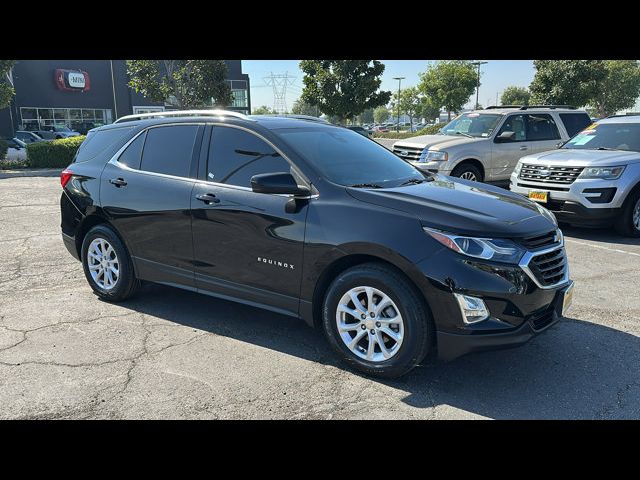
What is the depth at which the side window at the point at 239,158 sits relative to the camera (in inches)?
161

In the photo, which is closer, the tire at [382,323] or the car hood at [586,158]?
the tire at [382,323]

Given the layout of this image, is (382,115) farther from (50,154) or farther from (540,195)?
(540,195)

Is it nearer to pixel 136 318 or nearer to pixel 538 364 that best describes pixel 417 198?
pixel 538 364

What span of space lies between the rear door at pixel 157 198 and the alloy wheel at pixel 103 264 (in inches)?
11.3

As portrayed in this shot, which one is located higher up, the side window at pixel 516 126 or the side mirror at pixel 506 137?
the side window at pixel 516 126

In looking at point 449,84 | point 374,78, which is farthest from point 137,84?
point 449,84

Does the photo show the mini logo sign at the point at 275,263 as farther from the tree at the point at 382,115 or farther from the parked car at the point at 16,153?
the tree at the point at 382,115

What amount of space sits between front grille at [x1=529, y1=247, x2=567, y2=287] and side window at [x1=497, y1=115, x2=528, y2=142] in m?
7.68

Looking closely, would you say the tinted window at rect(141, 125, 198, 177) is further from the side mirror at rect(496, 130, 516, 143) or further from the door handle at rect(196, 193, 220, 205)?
the side mirror at rect(496, 130, 516, 143)

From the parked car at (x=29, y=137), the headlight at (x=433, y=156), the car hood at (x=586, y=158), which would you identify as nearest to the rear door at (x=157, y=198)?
the car hood at (x=586, y=158)

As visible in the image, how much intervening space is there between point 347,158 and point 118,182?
2.22m

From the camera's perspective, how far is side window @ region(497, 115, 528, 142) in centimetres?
1072

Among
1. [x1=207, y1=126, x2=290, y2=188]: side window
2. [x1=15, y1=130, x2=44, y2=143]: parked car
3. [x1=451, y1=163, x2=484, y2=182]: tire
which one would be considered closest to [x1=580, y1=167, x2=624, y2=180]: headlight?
[x1=451, y1=163, x2=484, y2=182]: tire

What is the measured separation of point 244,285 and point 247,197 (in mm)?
702
